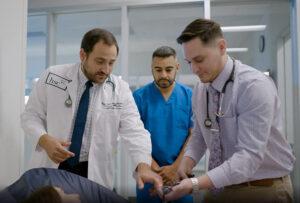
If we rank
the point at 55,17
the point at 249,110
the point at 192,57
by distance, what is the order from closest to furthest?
the point at 249,110 → the point at 192,57 → the point at 55,17

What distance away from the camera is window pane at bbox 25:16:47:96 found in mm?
2859

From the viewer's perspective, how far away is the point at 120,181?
8.55 feet

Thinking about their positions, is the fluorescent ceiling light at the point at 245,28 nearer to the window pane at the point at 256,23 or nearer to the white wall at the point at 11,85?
the window pane at the point at 256,23

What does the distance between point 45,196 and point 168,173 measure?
1034 mm

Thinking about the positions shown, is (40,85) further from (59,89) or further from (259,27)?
(259,27)

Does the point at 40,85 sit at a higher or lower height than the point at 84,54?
lower

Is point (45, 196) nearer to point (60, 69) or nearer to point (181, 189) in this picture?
point (181, 189)

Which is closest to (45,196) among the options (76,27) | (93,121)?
(93,121)

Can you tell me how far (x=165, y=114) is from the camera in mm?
1999

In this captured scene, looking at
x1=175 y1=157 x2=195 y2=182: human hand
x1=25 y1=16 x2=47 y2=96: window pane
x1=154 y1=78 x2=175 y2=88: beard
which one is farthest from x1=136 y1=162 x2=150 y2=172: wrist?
x1=25 y1=16 x2=47 y2=96: window pane

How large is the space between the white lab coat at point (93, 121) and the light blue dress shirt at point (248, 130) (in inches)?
18.4

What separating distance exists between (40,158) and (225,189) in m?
1.05

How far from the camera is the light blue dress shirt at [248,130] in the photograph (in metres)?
1.04

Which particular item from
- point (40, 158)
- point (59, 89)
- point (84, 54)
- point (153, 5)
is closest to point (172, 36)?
point (153, 5)
